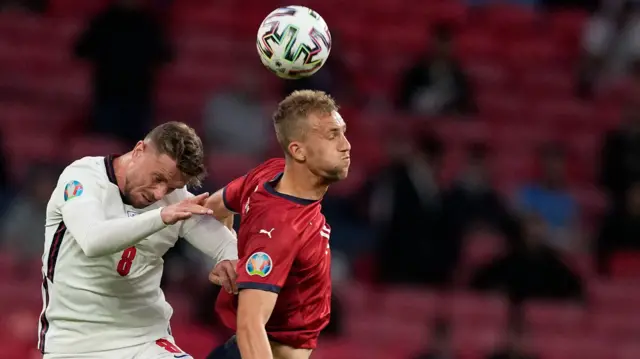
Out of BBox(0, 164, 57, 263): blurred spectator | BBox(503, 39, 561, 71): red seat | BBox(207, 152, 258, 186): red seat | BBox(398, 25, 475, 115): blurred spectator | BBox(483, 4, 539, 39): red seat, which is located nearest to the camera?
BBox(0, 164, 57, 263): blurred spectator

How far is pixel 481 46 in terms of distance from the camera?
11.9 m

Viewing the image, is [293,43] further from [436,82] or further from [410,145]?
[436,82]

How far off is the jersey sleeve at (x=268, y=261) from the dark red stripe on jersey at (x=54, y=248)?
87 cm

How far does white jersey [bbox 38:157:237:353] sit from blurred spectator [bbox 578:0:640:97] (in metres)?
7.53

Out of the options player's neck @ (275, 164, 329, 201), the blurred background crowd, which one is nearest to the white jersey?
player's neck @ (275, 164, 329, 201)

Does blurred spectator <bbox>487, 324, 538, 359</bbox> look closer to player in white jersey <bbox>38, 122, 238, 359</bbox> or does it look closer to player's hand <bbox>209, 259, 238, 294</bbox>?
player in white jersey <bbox>38, 122, 238, 359</bbox>

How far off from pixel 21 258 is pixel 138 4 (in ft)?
8.39

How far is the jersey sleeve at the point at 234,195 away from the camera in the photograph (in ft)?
17.2

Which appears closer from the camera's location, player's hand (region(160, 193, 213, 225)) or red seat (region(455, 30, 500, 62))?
player's hand (region(160, 193, 213, 225))

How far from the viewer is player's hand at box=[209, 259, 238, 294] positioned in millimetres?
4789

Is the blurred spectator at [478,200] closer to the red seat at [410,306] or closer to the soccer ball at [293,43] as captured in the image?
the red seat at [410,306]

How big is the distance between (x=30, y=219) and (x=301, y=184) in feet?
14.9

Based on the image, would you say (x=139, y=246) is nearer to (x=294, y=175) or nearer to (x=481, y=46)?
(x=294, y=175)

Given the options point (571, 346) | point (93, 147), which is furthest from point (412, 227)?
point (93, 147)
